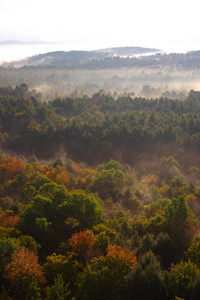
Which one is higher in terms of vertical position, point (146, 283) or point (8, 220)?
point (146, 283)

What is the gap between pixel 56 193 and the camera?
1539 inches

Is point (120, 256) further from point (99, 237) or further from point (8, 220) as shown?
point (8, 220)

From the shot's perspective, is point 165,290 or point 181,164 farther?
point 181,164

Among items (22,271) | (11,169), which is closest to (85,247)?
Answer: (22,271)

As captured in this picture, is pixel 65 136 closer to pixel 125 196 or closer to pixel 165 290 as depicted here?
pixel 125 196

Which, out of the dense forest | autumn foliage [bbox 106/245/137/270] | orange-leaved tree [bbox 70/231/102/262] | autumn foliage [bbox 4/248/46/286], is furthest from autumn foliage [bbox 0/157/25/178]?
autumn foliage [bbox 106/245/137/270]

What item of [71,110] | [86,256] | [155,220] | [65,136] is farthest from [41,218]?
[71,110]

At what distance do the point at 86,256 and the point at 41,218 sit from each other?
9.73 meters

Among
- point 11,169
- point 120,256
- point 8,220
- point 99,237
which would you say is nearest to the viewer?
point 120,256

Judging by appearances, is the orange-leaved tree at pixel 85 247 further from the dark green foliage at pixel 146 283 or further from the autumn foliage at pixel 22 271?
the dark green foliage at pixel 146 283

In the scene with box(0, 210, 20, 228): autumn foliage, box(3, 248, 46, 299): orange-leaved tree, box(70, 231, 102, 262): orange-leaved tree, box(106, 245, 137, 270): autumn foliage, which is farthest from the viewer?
box(0, 210, 20, 228): autumn foliage

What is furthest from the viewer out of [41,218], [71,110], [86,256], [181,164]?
[71,110]

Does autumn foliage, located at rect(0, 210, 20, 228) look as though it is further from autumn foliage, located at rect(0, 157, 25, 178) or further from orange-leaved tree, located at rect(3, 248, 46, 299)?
autumn foliage, located at rect(0, 157, 25, 178)

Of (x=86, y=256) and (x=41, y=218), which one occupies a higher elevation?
(x=41, y=218)
